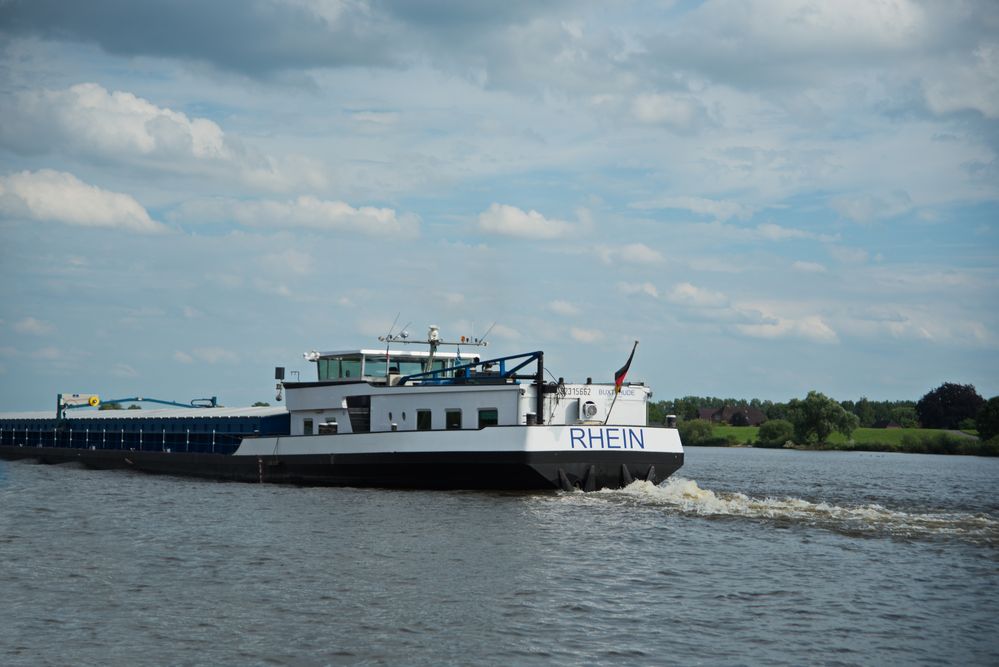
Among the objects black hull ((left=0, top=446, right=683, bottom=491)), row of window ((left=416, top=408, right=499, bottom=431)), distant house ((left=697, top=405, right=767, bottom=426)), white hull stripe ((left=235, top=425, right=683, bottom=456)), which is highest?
distant house ((left=697, top=405, right=767, bottom=426))

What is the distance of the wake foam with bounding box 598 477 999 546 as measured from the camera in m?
22.7

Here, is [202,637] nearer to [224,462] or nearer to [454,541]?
[454,541]

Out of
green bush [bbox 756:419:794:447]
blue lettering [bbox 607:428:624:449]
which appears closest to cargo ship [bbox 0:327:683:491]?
blue lettering [bbox 607:428:624:449]

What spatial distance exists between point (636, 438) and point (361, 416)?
1010 centimetres

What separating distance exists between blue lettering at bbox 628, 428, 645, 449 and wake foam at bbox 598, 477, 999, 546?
3.75 ft

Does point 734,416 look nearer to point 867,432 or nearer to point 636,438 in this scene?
point 867,432

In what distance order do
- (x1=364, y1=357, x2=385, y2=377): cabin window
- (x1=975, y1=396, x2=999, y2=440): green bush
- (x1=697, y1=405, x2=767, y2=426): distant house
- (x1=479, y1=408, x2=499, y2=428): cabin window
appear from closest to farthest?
(x1=479, y1=408, x2=499, y2=428): cabin window, (x1=364, y1=357, x2=385, y2=377): cabin window, (x1=975, y1=396, x2=999, y2=440): green bush, (x1=697, y1=405, x2=767, y2=426): distant house

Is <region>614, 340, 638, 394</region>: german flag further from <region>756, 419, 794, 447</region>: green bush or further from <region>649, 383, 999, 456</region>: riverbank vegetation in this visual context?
<region>756, 419, 794, 447</region>: green bush

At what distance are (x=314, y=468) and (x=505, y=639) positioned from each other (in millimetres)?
21263

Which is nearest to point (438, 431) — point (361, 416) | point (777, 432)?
point (361, 416)

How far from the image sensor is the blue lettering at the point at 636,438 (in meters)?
28.8

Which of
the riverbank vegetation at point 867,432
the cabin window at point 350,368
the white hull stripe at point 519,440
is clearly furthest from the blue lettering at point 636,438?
the riverbank vegetation at point 867,432

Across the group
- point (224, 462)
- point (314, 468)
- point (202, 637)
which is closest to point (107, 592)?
point (202, 637)

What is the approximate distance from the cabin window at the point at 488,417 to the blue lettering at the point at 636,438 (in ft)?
13.4
